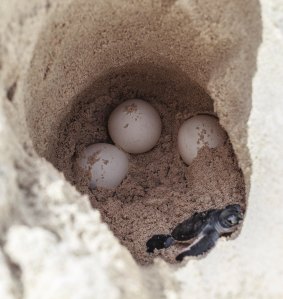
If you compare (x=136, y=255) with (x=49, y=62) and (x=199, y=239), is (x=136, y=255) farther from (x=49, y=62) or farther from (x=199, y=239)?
(x=49, y=62)

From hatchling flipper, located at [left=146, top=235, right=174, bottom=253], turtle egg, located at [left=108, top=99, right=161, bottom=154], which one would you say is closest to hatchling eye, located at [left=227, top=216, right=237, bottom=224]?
hatchling flipper, located at [left=146, top=235, right=174, bottom=253]

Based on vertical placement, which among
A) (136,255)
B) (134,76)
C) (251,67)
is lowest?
(136,255)

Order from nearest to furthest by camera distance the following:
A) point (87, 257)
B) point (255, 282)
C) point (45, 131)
Result: 1. point (87, 257)
2. point (255, 282)
3. point (45, 131)

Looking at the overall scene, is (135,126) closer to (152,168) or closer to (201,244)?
(152,168)

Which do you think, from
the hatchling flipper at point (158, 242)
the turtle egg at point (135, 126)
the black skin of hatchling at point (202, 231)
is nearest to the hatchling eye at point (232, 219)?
the black skin of hatchling at point (202, 231)

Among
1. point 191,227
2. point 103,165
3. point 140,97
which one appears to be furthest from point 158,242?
point 140,97

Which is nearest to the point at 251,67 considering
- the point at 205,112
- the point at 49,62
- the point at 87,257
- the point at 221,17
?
the point at 221,17

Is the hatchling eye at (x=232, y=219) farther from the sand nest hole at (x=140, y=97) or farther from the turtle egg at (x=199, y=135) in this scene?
the turtle egg at (x=199, y=135)

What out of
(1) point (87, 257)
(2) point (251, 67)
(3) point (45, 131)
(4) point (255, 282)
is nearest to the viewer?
(1) point (87, 257)
